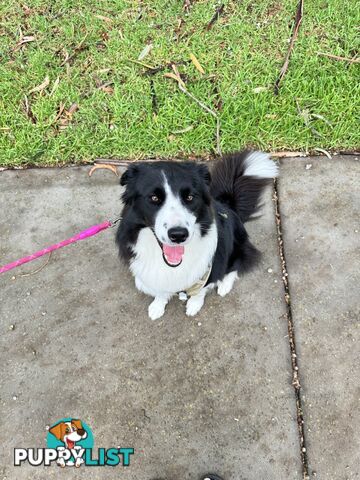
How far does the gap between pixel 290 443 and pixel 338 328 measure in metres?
0.88

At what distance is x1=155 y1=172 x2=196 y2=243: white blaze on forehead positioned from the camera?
2.19 meters

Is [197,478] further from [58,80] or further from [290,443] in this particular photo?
[58,80]

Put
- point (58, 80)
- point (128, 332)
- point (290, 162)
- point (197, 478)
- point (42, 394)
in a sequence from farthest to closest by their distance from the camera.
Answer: point (58, 80), point (290, 162), point (128, 332), point (42, 394), point (197, 478)

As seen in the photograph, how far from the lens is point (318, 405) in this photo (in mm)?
2752

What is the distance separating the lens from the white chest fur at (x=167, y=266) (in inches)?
99.6

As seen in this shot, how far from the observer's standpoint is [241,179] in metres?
3.00

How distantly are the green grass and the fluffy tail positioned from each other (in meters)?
0.83

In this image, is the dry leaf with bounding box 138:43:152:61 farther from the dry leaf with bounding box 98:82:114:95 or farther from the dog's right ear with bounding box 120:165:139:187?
the dog's right ear with bounding box 120:165:139:187

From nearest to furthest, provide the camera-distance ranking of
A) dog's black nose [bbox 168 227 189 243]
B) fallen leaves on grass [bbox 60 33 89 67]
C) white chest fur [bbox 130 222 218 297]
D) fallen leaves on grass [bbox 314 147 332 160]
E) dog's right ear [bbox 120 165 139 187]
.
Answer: dog's black nose [bbox 168 227 189 243], dog's right ear [bbox 120 165 139 187], white chest fur [bbox 130 222 218 297], fallen leaves on grass [bbox 314 147 332 160], fallen leaves on grass [bbox 60 33 89 67]

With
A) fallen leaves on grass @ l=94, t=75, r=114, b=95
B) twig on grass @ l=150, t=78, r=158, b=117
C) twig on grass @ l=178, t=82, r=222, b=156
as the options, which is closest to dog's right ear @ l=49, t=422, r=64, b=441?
twig on grass @ l=178, t=82, r=222, b=156

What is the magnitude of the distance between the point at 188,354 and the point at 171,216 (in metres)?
1.23

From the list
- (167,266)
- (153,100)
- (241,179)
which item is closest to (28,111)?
(153,100)

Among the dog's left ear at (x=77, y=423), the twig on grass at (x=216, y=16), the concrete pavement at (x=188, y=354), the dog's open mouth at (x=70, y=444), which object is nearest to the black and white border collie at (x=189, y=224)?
the concrete pavement at (x=188, y=354)

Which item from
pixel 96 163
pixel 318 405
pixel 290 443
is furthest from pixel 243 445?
pixel 96 163
